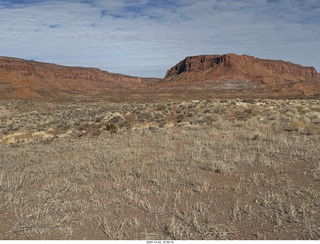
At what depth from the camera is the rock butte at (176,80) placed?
72.1 metres

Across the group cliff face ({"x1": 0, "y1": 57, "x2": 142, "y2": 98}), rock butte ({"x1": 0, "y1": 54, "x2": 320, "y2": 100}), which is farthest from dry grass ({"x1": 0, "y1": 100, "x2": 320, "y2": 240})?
cliff face ({"x1": 0, "y1": 57, "x2": 142, "y2": 98})

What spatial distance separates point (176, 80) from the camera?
110 m

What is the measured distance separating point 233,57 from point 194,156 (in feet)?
339

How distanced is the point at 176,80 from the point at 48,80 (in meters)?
53.3

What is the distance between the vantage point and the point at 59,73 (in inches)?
4441

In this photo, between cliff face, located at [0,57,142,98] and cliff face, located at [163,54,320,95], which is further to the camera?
cliff face, located at [163,54,320,95]

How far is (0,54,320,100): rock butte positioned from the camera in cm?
7206

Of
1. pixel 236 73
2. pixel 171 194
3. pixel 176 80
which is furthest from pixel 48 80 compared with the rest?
pixel 171 194

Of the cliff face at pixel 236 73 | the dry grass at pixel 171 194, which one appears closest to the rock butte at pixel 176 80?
the cliff face at pixel 236 73

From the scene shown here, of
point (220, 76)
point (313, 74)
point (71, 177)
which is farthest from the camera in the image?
point (313, 74)

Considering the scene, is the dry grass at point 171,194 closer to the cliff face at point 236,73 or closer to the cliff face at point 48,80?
the cliff face at point 48,80

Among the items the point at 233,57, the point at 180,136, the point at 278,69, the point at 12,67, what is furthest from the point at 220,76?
Result: the point at 180,136

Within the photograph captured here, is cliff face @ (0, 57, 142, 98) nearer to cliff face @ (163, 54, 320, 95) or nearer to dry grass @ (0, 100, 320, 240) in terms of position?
cliff face @ (163, 54, 320, 95)

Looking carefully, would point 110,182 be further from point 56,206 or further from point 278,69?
point 278,69
